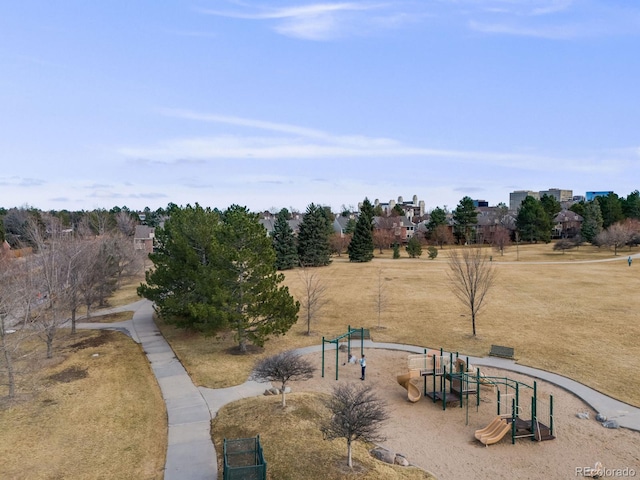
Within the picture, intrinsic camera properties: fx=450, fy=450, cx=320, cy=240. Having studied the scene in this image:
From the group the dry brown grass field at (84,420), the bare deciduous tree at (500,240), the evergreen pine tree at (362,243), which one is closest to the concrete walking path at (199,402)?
the dry brown grass field at (84,420)

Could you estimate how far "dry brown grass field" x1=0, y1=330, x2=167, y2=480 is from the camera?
14203mm

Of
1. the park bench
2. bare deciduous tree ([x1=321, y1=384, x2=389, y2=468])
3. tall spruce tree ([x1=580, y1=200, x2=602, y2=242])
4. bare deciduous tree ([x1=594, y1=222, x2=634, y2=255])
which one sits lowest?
the park bench

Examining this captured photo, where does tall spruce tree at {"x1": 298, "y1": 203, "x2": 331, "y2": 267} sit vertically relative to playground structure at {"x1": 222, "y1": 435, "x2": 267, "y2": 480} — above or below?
above

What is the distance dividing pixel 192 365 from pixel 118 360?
450 cm

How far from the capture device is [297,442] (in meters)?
15.3

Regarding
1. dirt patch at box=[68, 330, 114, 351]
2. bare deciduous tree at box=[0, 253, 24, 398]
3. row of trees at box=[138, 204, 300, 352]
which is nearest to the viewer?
bare deciduous tree at box=[0, 253, 24, 398]

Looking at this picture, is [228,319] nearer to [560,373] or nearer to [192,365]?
[192,365]

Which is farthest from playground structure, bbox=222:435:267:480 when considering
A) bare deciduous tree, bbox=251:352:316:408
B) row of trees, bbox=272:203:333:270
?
row of trees, bbox=272:203:333:270

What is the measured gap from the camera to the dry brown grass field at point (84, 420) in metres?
14.2

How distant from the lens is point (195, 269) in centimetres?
3017

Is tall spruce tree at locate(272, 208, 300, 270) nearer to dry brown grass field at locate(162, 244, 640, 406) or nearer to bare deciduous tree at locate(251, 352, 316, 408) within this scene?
dry brown grass field at locate(162, 244, 640, 406)

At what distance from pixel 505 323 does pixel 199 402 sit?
22549 millimetres

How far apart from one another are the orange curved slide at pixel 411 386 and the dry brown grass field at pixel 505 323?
22.6 ft

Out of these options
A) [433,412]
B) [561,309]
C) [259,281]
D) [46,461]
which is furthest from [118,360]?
[561,309]
